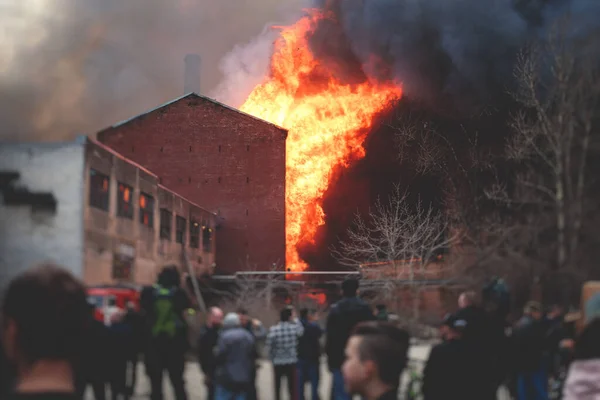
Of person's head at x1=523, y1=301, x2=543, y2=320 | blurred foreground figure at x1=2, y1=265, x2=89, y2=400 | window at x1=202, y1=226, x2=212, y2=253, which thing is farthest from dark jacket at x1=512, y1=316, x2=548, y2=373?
window at x1=202, y1=226, x2=212, y2=253

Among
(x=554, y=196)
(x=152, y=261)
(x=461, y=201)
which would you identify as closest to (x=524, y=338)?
(x=554, y=196)

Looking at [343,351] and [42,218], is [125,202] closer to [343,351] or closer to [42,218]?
[42,218]

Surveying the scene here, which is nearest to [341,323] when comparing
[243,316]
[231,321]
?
[231,321]

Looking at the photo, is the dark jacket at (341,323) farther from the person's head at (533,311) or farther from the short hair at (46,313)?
the short hair at (46,313)

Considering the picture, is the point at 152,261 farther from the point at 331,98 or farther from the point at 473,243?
the point at 331,98

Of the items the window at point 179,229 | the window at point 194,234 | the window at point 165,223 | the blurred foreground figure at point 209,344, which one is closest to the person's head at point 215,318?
the blurred foreground figure at point 209,344

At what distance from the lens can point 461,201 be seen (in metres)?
17.4

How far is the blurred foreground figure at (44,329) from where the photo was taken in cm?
291

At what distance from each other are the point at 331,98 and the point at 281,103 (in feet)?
11.2

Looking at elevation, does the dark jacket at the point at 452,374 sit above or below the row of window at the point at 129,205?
below

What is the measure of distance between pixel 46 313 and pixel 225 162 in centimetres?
3638

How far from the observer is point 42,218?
12961 mm

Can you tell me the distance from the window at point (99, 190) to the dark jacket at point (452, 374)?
27.6 ft

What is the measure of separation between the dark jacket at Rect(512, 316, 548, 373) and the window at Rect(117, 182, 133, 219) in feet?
26.2
